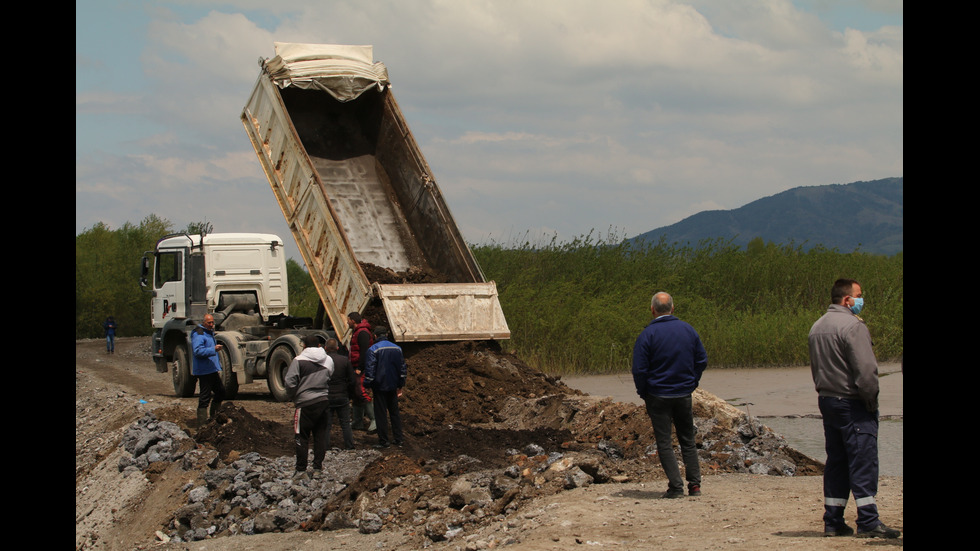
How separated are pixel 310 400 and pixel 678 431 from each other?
3.87m

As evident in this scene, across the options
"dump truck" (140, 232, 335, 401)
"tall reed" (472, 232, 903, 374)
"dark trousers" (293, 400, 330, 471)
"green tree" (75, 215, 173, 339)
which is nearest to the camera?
"dark trousers" (293, 400, 330, 471)

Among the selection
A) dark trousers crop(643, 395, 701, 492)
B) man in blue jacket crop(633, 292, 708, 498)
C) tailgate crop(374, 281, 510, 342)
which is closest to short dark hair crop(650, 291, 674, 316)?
man in blue jacket crop(633, 292, 708, 498)

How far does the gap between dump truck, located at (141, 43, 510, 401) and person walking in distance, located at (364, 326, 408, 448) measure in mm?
1912

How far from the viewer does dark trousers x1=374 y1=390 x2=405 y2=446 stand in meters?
10.2

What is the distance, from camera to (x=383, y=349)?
10.2 meters

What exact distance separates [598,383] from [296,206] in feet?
26.1

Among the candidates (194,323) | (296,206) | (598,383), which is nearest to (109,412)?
(194,323)

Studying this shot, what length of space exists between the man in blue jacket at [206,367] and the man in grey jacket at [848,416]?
8.07 meters

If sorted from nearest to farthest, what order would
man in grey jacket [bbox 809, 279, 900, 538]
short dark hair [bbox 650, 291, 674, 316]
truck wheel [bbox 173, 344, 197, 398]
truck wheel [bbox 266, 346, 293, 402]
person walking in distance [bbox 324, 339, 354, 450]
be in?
1. man in grey jacket [bbox 809, 279, 900, 538]
2. short dark hair [bbox 650, 291, 674, 316]
3. person walking in distance [bbox 324, 339, 354, 450]
4. truck wheel [bbox 266, 346, 293, 402]
5. truck wheel [bbox 173, 344, 197, 398]

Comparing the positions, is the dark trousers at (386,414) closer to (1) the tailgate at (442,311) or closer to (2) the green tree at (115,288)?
(1) the tailgate at (442,311)

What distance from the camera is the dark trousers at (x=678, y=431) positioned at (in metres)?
7.02

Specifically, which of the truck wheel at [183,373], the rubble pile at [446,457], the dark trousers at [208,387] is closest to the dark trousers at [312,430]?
the rubble pile at [446,457]

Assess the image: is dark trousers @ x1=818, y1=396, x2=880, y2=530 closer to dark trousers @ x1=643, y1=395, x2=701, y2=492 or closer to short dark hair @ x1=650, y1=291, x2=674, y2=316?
dark trousers @ x1=643, y1=395, x2=701, y2=492
